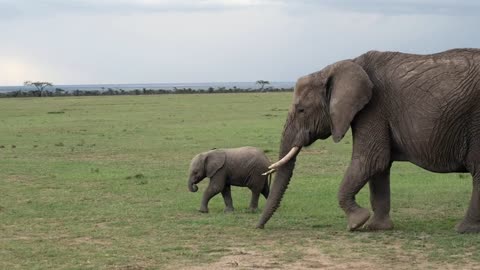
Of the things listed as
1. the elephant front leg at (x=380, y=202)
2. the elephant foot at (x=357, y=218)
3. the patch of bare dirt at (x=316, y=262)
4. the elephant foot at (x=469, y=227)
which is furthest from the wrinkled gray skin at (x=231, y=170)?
the patch of bare dirt at (x=316, y=262)

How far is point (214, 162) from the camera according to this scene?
40.1 feet

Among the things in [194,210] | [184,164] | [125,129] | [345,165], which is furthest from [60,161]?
[125,129]

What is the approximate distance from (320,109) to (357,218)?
59.9 inches

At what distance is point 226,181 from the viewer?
12.2 m

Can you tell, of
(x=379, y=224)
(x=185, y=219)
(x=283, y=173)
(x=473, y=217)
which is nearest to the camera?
(x=473, y=217)

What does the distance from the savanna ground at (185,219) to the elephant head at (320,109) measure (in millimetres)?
760

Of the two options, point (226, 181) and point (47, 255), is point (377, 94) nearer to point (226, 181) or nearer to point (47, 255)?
point (226, 181)

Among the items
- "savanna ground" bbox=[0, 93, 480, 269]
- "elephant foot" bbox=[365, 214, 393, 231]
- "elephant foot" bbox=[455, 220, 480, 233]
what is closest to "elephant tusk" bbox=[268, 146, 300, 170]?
"savanna ground" bbox=[0, 93, 480, 269]

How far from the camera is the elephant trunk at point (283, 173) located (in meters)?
10.3

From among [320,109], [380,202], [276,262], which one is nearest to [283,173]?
[320,109]

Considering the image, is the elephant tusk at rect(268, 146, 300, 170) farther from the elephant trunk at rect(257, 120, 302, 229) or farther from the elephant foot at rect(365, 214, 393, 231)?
the elephant foot at rect(365, 214, 393, 231)

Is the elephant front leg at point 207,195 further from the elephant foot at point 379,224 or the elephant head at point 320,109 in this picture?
the elephant foot at point 379,224

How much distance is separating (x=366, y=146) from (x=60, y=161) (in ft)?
37.5

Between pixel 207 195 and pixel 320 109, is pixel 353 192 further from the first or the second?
pixel 207 195
